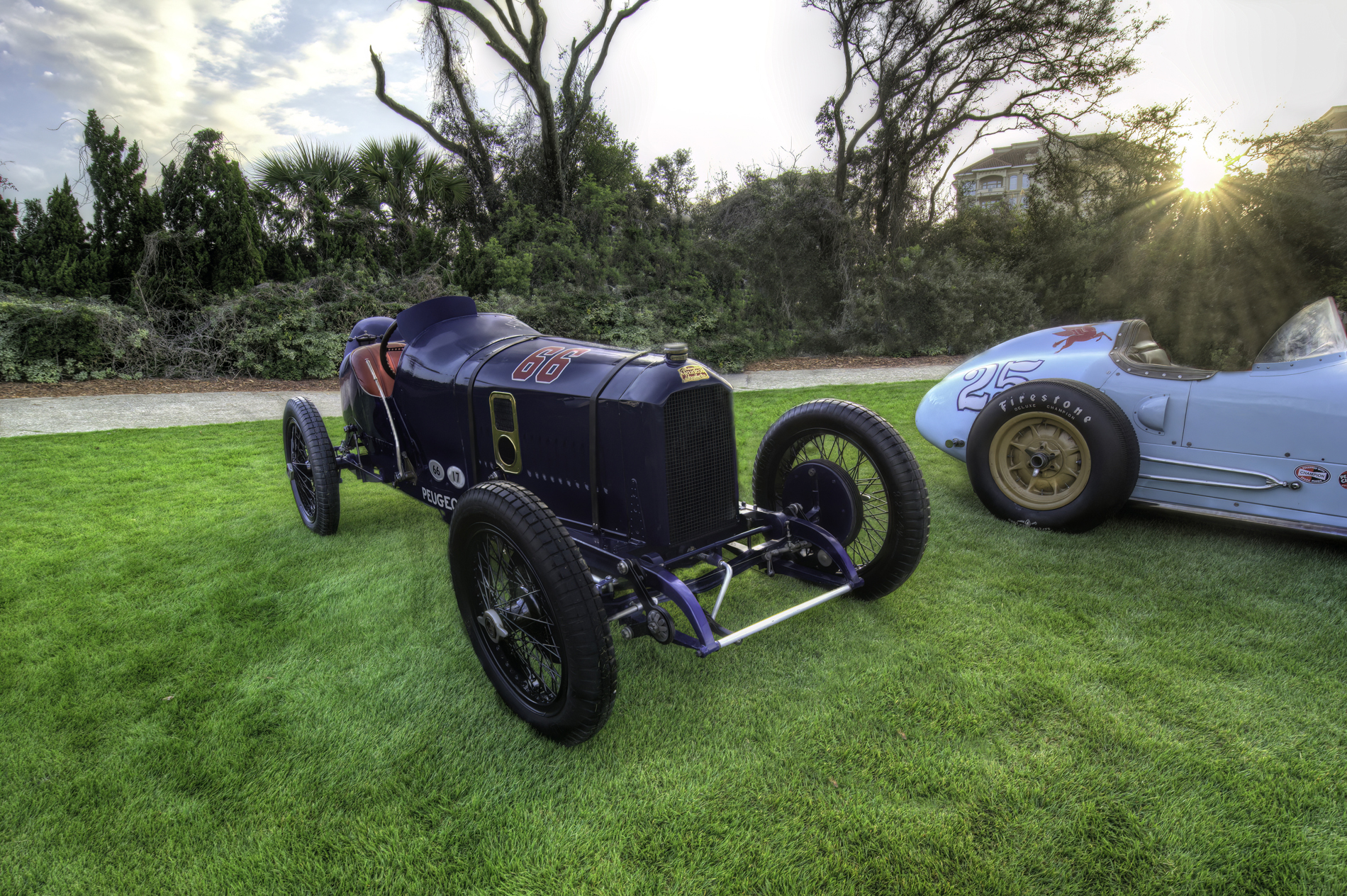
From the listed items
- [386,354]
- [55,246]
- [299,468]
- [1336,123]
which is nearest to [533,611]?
[386,354]

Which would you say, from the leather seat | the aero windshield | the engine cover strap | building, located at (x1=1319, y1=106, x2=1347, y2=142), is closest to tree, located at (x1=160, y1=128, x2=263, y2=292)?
the leather seat

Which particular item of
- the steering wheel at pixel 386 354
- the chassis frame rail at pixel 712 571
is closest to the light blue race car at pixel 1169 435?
the chassis frame rail at pixel 712 571

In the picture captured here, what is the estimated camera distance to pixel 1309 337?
3.56 m

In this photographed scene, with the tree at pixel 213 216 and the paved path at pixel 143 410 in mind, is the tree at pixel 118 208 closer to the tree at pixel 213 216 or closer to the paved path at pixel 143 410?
A: the tree at pixel 213 216

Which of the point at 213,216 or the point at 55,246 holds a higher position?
the point at 213,216

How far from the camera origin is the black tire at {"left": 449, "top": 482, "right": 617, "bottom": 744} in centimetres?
194

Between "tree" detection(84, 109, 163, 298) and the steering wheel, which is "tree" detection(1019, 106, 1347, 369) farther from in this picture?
"tree" detection(84, 109, 163, 298)

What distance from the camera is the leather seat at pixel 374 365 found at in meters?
3.81

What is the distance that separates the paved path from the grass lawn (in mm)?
4234

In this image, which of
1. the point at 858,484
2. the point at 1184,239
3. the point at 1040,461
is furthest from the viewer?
the point at 1184,239

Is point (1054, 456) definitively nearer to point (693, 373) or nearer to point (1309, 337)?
point (1309, 337)

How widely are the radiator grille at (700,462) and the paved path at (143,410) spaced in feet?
22.1

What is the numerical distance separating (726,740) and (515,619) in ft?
2.87

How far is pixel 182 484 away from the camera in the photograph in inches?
204
